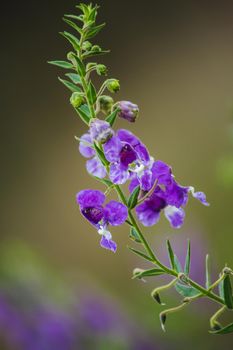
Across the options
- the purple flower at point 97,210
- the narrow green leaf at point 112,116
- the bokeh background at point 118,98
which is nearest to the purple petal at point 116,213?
the purple flower at point 97,210

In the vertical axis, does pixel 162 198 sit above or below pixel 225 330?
above

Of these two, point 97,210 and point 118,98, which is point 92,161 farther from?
point 118,98

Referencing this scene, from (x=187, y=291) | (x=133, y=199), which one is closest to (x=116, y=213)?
(x=133, y=199)

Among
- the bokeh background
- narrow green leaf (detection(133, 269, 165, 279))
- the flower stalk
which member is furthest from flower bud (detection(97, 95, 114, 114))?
the bokeh background

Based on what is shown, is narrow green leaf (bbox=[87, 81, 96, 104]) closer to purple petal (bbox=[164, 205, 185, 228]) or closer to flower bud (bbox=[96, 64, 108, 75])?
flower bud (bbox=[96, 64, 108, 75])

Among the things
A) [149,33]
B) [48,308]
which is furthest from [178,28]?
[48,308]

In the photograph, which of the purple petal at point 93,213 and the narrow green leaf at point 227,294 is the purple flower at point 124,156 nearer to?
the purple petal at point 93,213

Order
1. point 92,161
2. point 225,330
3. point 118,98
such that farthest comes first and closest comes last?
1. point 118,98
2. point 92,161
3. point 225,330
